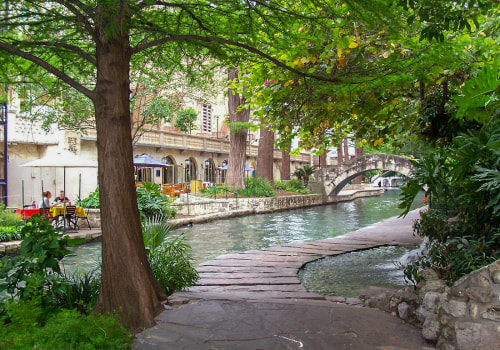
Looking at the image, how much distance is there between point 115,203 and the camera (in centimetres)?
445

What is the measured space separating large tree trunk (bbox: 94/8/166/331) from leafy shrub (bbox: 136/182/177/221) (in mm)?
10756

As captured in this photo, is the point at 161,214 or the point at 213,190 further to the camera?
the point at 213,190

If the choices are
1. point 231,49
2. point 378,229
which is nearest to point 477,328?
point 231,49

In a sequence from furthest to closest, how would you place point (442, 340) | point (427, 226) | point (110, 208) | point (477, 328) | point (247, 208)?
point (247, 208) < point (427, 226) < point (110, 208) < point (442, 340) < point (477, 328)

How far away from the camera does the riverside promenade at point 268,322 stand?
3959 mm

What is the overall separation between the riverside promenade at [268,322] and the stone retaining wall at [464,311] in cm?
19

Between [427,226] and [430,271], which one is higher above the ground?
[427,226]

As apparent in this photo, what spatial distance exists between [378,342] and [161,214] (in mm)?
11998

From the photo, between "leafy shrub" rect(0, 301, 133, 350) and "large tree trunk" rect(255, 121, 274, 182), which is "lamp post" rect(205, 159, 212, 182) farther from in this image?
"leafy shrub" rect(0, 301, 133, 350)

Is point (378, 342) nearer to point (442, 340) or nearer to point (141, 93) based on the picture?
point (442, 340)

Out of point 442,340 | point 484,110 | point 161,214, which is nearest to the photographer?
point 442,340

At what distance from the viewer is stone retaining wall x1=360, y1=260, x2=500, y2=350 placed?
346cm

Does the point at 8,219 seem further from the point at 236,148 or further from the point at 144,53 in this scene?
the point at 236,148

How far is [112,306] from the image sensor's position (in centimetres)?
442
